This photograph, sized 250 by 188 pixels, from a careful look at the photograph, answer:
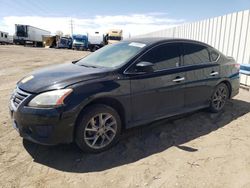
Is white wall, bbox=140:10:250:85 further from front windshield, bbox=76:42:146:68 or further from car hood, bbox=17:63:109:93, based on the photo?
car hood, bbox=17:63:109:93

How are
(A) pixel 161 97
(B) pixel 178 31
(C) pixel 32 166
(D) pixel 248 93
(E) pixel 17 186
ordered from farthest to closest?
(B) pixel 178 31 → (D) pixel 248 93 → (A) pixel 161 97 → (C) pixel 32 166 → (E) pixel 17 186

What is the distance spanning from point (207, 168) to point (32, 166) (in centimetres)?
229

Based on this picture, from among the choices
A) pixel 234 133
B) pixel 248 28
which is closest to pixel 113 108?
pixel 234 133

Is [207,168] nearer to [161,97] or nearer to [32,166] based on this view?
[161,97]

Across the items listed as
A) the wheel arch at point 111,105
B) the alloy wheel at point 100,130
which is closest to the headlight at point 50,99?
the wheel arch at point 111,105

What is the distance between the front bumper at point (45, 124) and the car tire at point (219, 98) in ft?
10.8

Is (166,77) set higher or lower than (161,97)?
higher

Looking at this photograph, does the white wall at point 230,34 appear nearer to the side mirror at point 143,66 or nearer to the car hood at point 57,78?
the side mirror at point 143,66

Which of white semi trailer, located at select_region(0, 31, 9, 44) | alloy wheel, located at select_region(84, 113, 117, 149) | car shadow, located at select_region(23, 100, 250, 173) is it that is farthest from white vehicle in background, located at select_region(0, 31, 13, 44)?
alloy wheel, located at select_region(84, 113, 117, 149)

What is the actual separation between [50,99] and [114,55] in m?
1.60

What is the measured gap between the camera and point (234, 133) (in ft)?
15.3

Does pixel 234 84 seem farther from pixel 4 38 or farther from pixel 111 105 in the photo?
pixel 4 38

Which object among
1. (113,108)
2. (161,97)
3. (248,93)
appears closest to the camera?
(113,108)

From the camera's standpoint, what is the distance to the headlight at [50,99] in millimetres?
3344
